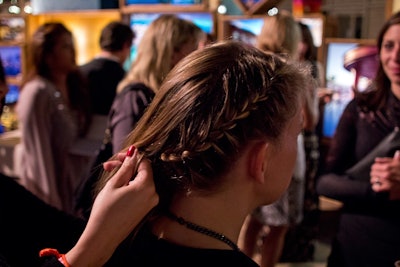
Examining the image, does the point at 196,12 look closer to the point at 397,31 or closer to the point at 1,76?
the point at 397,31

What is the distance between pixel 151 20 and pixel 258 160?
116 inches

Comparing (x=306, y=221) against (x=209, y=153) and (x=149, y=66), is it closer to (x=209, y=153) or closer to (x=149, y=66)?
(x=149, y=66)

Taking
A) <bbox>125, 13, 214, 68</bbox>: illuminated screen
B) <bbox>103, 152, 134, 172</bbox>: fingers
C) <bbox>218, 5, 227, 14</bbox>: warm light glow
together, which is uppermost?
<bbox>218, 5, 227, 14</bbox>: warm light glow

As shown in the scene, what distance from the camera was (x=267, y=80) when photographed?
86 cm

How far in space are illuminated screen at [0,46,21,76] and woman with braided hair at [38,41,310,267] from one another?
366 centimetres

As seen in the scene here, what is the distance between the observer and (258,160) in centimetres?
85

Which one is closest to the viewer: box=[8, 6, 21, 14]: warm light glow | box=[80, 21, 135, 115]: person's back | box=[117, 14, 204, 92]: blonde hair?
box=[117, 14, 204, 92]: blonde hair

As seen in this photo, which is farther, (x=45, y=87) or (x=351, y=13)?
(x=351, y=13)

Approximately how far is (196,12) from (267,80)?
8.86 feet

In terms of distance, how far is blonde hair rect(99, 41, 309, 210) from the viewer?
819 mm

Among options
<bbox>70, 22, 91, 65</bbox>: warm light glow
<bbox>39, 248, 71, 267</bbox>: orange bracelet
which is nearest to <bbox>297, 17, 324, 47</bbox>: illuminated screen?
<bbox>70, 22, 91, 65</bbox>: warm light glow

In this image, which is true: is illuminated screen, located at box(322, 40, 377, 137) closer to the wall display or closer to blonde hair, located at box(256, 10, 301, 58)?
the wall display

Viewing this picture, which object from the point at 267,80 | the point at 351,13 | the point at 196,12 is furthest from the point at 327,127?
the point at 351,13

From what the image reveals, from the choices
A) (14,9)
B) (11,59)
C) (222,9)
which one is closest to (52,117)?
(222,9)
